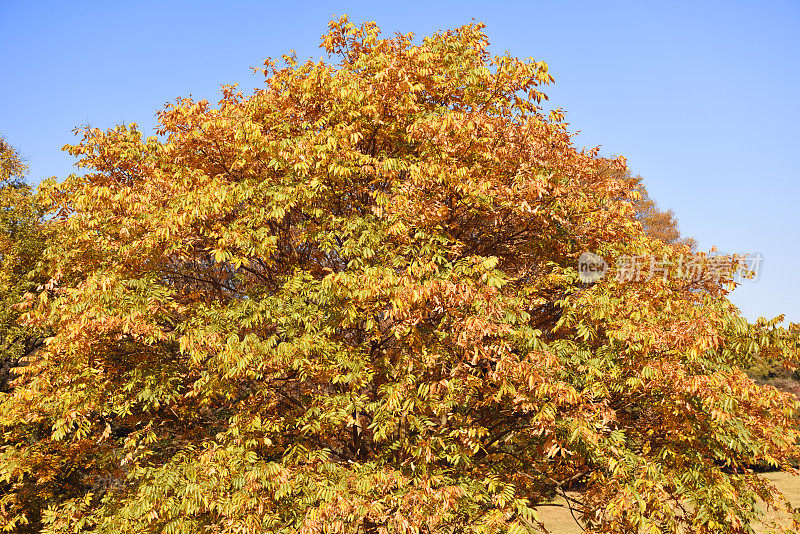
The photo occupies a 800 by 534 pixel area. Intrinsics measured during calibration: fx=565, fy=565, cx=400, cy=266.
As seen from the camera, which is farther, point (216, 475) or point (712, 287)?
point (712, 287)

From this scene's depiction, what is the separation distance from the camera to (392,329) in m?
7.72

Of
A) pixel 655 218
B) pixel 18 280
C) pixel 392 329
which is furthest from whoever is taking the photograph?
pixel 655 218

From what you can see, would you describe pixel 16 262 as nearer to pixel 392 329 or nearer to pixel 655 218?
pixel 392 329

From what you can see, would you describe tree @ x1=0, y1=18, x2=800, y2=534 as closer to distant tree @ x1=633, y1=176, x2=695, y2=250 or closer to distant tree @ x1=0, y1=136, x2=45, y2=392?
distant tree @ x1=0, y1=136, x2=45, y2=392

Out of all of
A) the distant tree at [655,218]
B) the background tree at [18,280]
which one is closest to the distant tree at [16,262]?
the background tree at [18,280]

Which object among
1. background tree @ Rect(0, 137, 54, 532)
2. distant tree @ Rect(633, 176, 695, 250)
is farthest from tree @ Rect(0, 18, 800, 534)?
distant tree @ Rect(633, 176, 695, 250)

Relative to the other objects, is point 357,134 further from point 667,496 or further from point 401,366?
point 667,496

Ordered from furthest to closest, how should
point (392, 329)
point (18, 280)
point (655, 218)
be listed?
point (655, 218), point (18, 280), point (392, 329)

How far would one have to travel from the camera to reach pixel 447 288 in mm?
7230

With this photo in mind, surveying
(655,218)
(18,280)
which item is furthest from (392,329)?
(655,218)

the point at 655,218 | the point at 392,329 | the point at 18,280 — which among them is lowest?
the point at 392,329

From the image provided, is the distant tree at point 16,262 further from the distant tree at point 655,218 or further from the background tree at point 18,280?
the distant tree at point 655,218

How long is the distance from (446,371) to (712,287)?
184 inches

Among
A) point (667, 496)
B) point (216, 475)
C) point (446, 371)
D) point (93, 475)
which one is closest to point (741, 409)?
point (667, 496)
